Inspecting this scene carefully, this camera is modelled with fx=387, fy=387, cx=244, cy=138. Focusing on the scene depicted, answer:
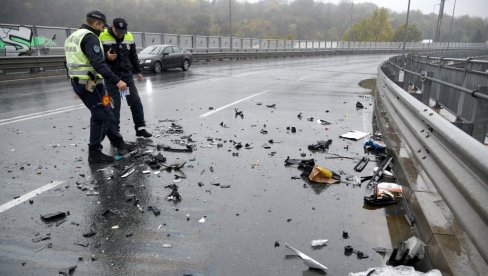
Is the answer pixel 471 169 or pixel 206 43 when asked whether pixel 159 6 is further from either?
pixel 471 169

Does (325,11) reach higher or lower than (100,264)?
higher

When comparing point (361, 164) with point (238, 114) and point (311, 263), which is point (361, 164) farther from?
point (238, 114)

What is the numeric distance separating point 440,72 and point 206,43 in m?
32.2

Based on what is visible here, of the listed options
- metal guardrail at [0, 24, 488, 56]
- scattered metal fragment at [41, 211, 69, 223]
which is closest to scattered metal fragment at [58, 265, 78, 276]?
scattered metal fragment at [41, 211, 69, 223]

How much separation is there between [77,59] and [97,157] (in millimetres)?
1415

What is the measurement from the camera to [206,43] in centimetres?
4028

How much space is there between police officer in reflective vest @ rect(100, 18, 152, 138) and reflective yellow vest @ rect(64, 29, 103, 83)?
1.04 metres

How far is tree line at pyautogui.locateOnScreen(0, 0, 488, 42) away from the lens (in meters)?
67.4

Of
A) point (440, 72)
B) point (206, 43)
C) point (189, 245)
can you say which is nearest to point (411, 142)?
point (189, 245)

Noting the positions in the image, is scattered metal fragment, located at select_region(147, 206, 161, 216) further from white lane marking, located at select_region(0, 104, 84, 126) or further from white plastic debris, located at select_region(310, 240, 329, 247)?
white lane marking, located at select_region(0, 104, 84, 126)

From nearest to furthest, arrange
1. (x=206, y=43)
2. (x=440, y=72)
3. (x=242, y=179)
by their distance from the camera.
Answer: (x=242, y=179), (x=440, y=72), (x=206, y=43)

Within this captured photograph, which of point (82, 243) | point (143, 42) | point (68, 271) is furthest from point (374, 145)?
point (143, 42)

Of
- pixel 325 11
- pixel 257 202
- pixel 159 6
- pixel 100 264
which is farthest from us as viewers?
pixel 325 11

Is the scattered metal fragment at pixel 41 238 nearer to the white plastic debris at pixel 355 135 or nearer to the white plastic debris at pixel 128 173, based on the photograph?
the white plastic debris at pixel 128 173
